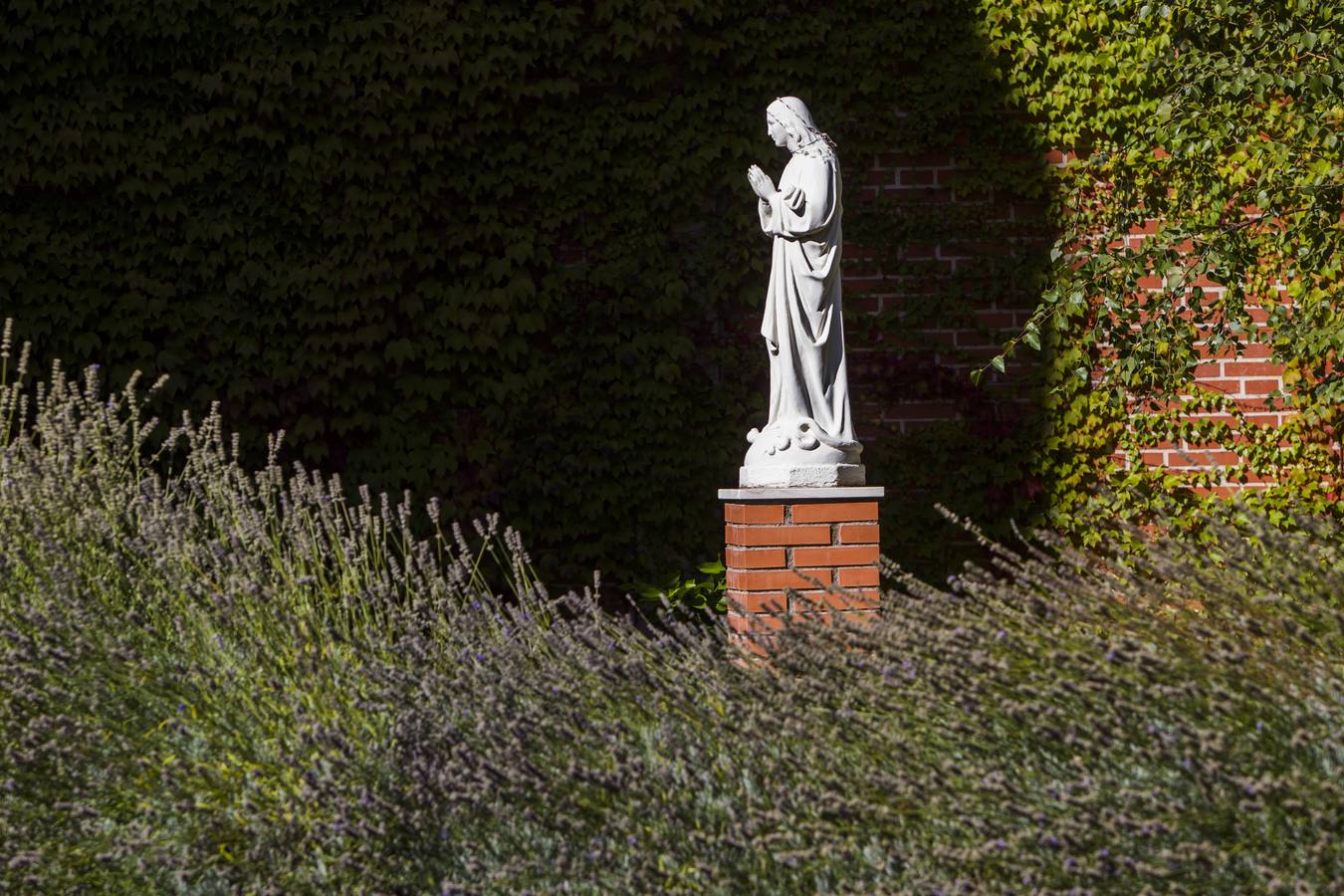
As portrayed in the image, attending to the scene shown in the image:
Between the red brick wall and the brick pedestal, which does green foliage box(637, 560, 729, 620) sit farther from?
the brick pedestal

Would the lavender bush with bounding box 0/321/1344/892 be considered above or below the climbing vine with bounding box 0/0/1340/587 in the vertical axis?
below

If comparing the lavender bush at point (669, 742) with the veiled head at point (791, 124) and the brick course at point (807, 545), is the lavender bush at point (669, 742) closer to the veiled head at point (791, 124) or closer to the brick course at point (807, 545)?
the brick course at point (807, 545)

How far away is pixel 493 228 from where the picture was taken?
6133 mm

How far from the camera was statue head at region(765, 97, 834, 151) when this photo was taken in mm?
4637

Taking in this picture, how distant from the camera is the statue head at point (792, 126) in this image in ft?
15.2

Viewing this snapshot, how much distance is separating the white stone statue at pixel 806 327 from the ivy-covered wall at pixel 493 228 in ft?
5.14

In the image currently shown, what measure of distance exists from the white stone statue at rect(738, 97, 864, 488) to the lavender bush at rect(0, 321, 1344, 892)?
1.40 metres

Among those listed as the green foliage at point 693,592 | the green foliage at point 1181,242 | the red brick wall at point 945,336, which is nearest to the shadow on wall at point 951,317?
the red brick wall at point 945,336

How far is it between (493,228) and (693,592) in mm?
1759

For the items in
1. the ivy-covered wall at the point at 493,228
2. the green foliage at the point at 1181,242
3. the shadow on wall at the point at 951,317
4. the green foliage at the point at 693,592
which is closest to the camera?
the green foliage at the point at 1181,242

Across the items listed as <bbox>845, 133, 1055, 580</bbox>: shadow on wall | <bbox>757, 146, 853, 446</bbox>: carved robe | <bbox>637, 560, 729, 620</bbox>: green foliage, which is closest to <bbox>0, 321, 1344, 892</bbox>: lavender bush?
<bbox>757, 146, 853, 446</bbox>: carved robe

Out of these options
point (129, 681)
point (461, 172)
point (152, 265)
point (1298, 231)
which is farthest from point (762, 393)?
point (129, 681)

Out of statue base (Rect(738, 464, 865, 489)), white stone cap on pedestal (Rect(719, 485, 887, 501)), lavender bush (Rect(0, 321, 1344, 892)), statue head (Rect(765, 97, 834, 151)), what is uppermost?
statue head (Rect(765, 97, 834, 151))

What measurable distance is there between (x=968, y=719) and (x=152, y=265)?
473cm
